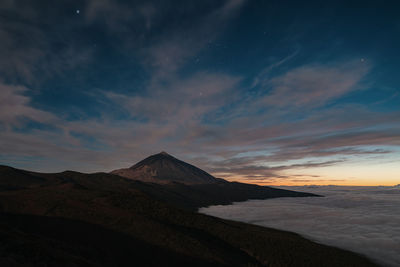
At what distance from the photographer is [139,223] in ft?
129

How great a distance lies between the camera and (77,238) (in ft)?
101

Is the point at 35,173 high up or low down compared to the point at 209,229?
up

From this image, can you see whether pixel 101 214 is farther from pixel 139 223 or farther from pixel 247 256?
pixel 247 256

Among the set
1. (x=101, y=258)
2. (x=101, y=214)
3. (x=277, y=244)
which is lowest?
(x=277, y=244)

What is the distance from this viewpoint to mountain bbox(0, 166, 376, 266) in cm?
2103

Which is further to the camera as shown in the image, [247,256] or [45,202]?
[45,202]

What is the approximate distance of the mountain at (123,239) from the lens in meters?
21.0

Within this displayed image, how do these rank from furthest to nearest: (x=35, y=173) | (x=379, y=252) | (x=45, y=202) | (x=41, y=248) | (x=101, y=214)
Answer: (x=35, y=173) → (x=379, y=252) → (x=45, y=202) → (x=101, y=214) → (x=41, y=248)

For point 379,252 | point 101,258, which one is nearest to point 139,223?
point 101,258

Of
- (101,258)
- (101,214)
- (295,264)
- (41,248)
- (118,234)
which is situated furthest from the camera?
(101,214)

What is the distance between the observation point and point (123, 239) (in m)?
32.5

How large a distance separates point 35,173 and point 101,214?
16761 centimetres

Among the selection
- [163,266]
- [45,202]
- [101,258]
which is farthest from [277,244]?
[45,202]

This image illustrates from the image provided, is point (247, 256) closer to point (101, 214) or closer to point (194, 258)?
point (194, 258)
